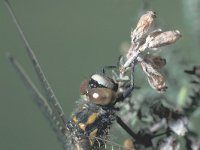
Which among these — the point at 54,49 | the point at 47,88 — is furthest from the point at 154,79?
the point at 54,49

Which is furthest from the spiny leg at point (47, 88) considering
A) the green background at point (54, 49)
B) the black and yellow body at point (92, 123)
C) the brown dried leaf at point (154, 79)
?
the green background at point (54, 49)

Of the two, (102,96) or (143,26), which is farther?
(102,96)

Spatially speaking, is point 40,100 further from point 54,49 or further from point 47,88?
point 54,49

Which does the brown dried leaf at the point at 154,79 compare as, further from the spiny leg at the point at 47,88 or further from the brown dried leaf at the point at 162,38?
the spiny leg at the point at 47,88

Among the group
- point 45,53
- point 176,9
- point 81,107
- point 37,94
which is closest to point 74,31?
point 45,53

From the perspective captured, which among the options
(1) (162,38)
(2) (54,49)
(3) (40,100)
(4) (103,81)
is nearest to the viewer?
(3) (40,100)

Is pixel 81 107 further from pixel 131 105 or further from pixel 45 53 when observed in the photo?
pixel 45 53
